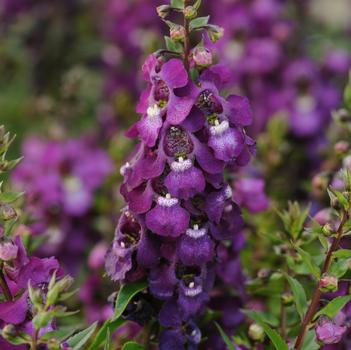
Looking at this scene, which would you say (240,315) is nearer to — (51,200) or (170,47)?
(170,47)

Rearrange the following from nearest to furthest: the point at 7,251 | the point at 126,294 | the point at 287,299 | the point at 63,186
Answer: the point at 7,251 → the point at 126,294 → the point at 287,299 → the point at 63,186

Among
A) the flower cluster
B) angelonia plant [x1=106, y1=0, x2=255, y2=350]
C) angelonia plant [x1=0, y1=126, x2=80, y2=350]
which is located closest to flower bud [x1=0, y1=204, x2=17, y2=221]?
angelonia plant [x1=0, y1=126, x2=80, y2=350]

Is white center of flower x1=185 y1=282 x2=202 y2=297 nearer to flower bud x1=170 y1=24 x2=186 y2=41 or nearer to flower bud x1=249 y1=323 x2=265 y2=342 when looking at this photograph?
flower bud x1=249 y1=323 x2=265 y2=342

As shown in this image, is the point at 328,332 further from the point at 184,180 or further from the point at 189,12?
the point at 189,12

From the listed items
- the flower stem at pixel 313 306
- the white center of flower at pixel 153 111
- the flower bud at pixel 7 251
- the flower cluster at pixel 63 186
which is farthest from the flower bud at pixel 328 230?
the flower cluster at pixel 63 186

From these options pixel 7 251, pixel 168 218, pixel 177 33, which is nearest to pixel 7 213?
pixel 7 251

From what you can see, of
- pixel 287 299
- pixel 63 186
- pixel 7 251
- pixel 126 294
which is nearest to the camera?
pixel 7 251

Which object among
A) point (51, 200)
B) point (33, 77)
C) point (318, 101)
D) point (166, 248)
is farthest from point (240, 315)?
point (33, 77)

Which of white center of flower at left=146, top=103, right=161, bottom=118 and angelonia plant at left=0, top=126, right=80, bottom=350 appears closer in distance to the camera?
angelonia plant at left=0, top=126, right=80, bottom=350
